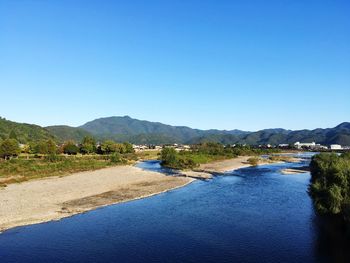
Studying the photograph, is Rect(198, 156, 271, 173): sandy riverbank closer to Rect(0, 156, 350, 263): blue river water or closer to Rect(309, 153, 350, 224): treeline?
Rect(0, 156, 350, 263): blue river water

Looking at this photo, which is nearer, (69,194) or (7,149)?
(69,194)

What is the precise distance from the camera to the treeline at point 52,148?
9738 centimetres

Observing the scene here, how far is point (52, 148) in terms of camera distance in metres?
114

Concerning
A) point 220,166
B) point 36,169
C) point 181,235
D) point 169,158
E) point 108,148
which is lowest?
point 181,235

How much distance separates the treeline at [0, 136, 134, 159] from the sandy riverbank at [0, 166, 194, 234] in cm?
3654

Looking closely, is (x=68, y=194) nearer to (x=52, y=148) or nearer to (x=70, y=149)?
(x=52, y=148)

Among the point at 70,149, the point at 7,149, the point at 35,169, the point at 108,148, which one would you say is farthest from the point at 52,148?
the point at 35,169

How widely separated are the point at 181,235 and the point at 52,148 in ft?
296

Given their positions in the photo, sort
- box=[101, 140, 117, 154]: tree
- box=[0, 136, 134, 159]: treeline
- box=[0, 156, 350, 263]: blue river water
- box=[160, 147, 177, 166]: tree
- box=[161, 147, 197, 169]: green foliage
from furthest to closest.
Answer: box=[101, 140, 117, 154]: tree < box=[160, 147, 177, 166]: tree < box=[161, 147, 197, 169]: green foliage < box=[0, 136, 134, 159]: treeline < box=[0, 156, 350, 263]: blue river water

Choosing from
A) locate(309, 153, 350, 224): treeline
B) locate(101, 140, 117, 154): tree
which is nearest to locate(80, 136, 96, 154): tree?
locate(101, 140, 117, 154): tree

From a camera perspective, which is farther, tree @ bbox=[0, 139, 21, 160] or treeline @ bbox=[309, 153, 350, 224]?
tree @ bbox=[0, 139, 21, 160]

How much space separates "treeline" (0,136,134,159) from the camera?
9738cm

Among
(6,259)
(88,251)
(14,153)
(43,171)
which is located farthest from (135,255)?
(14,153)

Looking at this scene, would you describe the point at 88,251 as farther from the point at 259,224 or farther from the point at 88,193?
the point at 88,193
